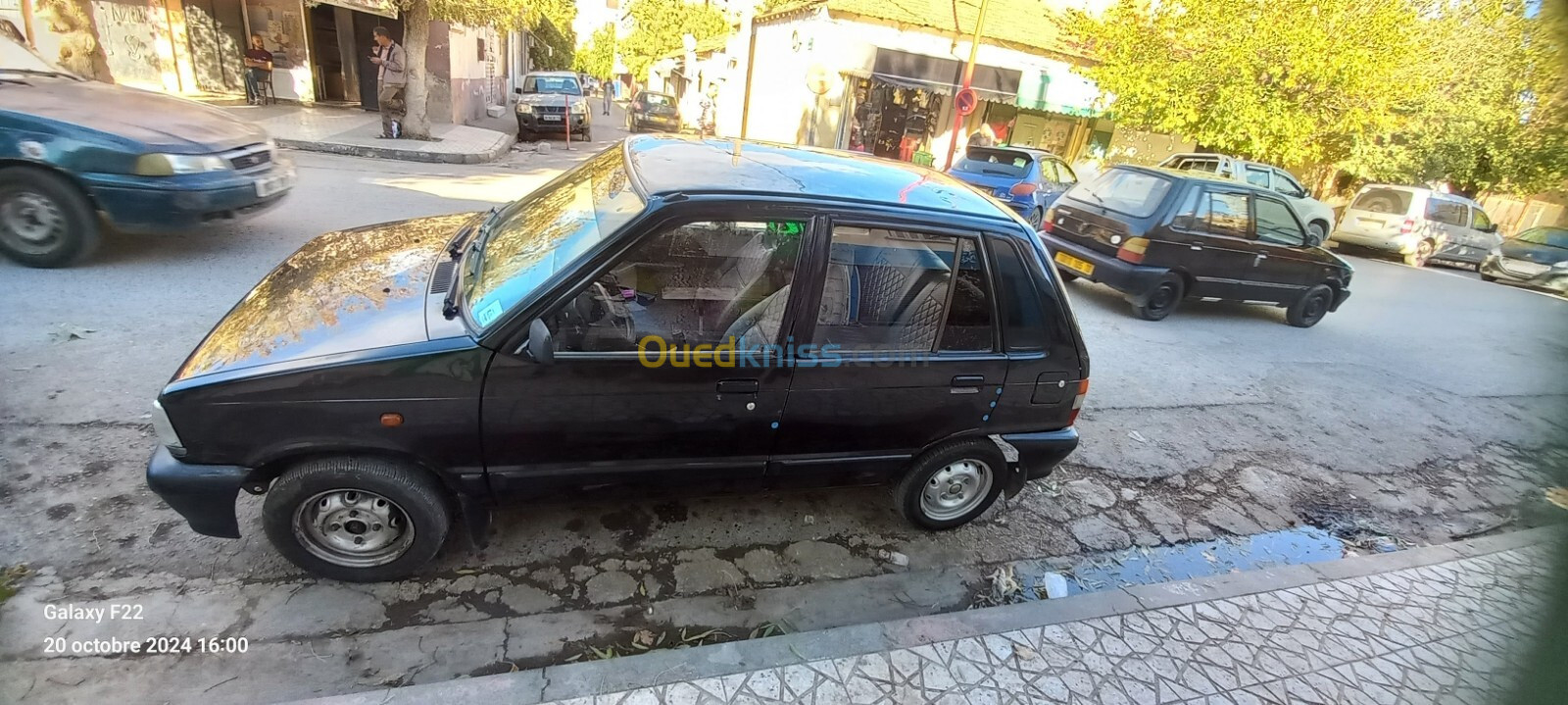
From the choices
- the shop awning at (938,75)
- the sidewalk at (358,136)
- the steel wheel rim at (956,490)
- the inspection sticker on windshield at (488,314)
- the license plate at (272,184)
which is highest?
the shop awning at (938,75)

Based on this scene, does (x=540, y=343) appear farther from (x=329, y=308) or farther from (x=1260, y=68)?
(x=1260, y=68)

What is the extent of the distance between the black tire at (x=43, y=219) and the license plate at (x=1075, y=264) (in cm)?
880

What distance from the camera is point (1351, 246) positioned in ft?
55.6

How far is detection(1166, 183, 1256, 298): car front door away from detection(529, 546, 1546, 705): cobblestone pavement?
4.40 m

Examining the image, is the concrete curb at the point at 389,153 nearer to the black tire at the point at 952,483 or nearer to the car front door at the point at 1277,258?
the black tire at the point at 952,483

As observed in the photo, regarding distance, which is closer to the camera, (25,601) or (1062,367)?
(25,601)

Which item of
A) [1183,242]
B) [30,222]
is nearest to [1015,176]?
[1183,242]

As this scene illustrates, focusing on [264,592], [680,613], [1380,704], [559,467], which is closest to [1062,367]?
[1380,704]

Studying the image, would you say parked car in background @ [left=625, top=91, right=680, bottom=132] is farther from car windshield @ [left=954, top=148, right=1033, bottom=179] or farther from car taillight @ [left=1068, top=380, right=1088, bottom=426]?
Result: car taillight @ [left=1068, top=380, right=1088, bottom=426]

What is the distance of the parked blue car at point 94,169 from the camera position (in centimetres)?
464

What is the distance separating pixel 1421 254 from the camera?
1588cm

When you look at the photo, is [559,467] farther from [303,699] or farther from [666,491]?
[303,699]

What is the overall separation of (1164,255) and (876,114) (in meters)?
14.4

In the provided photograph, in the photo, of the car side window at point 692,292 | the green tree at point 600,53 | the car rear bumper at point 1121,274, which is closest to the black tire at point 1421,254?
the car rear bumper at point 1121,274
